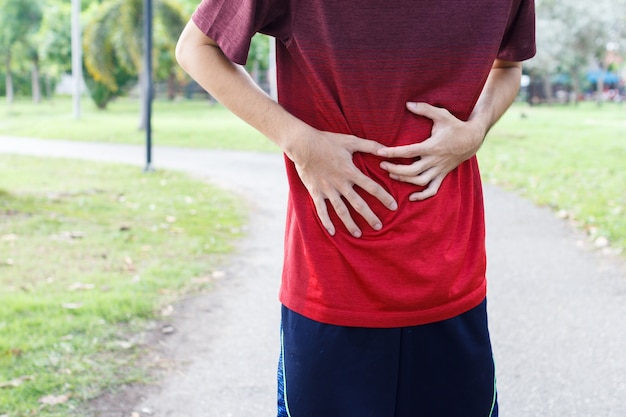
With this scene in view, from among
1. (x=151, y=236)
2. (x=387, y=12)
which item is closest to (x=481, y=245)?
(x=387, y=12)

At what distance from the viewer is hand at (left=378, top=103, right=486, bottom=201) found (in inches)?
58.4

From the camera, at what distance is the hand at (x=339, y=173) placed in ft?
4.89

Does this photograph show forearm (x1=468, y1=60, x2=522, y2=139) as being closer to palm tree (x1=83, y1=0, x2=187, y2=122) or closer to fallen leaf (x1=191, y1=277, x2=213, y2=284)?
fallen leaf (x1=191, y1=277, x2=213, y2=284)

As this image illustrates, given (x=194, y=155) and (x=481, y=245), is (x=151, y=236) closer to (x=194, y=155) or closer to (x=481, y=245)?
(x=481, y=245)

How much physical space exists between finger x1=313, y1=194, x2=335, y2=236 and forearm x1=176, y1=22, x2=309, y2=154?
13 centimetres

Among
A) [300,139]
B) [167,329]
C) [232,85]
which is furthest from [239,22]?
[167,329]

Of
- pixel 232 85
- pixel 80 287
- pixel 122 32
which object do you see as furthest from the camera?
pixel 122 32

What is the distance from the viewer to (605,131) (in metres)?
19.8

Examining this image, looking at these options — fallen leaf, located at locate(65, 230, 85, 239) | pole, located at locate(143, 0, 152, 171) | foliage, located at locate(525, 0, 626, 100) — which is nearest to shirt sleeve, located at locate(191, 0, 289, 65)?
fallen leaf, located at locate(65, 230, 85, 239)

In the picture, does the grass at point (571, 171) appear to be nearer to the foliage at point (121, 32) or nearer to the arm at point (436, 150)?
the arm at point (436, 150)

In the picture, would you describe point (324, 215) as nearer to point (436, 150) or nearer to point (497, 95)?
point (436, 150)

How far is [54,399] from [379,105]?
2480 mm

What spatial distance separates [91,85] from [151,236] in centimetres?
3140

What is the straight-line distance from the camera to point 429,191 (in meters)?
1.51
